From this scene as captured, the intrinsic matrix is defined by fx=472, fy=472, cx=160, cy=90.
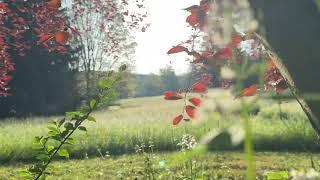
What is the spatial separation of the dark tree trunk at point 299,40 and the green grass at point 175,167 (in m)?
5.09

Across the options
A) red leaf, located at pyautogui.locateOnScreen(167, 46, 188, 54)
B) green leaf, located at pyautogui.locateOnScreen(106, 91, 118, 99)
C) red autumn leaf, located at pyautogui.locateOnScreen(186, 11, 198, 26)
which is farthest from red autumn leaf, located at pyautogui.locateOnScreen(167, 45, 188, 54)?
red autumn leaf, located at pyautogui.locateOnScreen(186, 11, 198, 26)

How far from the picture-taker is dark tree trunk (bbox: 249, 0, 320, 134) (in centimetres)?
108

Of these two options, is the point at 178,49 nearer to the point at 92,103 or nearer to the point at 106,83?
the point at 106,83

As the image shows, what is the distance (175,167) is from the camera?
24.8 feet

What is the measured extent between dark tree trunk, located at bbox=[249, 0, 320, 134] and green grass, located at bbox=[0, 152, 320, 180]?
5.09 metres

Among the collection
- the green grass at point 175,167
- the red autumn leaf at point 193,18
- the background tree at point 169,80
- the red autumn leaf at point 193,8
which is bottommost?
the green grass at point 175,167

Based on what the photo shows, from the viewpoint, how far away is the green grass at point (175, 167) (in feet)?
23.5

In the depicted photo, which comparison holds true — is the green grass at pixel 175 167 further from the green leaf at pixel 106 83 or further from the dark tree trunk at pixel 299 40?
the dark tree trunk at pixel 299 40

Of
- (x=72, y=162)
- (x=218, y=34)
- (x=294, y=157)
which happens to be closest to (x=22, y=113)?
(x=72, y=162)

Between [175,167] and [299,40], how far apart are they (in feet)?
21.6

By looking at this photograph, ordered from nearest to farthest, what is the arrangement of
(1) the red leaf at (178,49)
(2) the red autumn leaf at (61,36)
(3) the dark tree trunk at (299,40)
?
1. (3) the dark tree trunk at (299,40)
2. (1) the red leaf at (178,49)
3. (2) the red autumn leaf at (61,36)

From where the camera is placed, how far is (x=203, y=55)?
249 centimetres

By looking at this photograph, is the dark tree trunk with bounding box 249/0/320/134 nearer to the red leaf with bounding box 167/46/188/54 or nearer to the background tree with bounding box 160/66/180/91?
the red leaf with bounding box 167/46/188/54

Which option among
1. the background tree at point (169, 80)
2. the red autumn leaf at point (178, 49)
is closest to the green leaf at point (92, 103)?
the red autumn leaf at point (178, 49)
